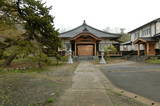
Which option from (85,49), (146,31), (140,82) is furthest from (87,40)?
(140,82)

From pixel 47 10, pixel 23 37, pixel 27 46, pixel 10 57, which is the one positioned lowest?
pixel 10 57

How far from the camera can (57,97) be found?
383 cm

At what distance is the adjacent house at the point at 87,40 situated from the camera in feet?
65.7

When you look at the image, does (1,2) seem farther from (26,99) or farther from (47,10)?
(26,99)

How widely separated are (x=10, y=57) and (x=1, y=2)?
4.36 m

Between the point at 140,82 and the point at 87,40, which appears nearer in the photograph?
the point at 140,82

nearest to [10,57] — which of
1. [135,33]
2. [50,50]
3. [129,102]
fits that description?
[50,50]

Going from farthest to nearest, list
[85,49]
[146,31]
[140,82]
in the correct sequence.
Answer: [85,49] → [146,31] → [140,82]

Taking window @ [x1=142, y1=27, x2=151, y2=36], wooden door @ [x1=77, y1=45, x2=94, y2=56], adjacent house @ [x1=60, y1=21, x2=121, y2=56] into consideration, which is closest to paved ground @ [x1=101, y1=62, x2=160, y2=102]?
adjacent house @ [x1=60, y1=21, x2=121, y2=56]

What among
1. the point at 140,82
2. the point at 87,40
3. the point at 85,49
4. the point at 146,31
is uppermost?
the point at 146,31

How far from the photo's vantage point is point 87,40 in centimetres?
2055

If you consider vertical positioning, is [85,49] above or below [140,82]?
above

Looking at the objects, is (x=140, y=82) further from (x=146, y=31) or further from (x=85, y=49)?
(x=146, y=31)

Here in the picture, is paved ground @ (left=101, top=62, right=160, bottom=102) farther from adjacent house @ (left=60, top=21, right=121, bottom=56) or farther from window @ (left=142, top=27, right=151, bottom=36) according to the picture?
window @ (left=142, top=27, right=151, bottom=36)
